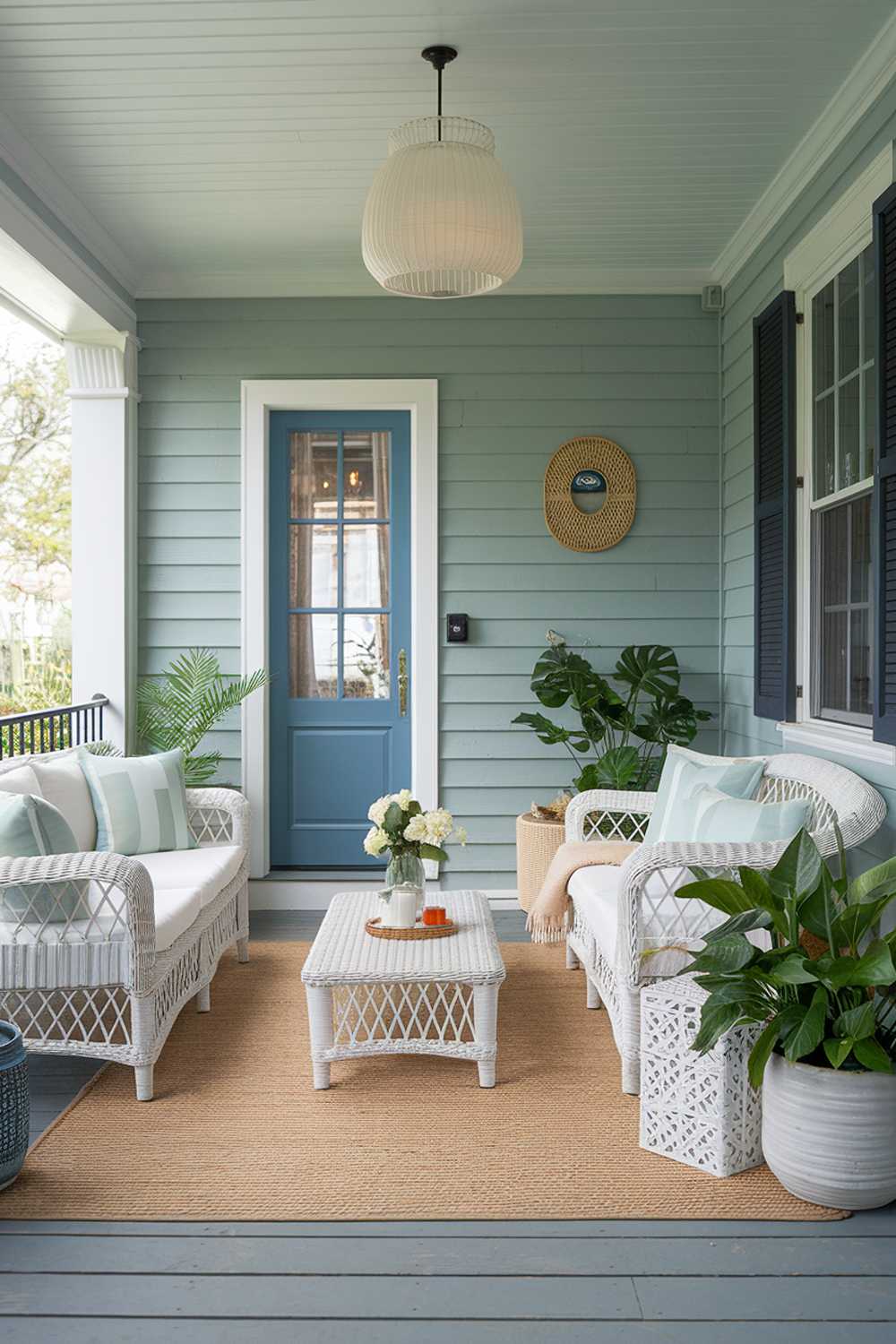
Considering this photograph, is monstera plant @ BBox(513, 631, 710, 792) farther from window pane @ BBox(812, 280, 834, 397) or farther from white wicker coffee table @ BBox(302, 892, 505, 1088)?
white wicker coffee table @ BBox(302, 892, 505, 1088)

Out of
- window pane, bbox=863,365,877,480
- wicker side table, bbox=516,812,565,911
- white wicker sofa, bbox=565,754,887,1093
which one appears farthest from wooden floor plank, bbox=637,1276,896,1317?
wicker side table, bbox=516,812,565,911

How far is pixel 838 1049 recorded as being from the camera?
225 cm

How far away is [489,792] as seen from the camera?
5199 mm

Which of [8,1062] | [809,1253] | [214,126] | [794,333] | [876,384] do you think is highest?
[214,126]

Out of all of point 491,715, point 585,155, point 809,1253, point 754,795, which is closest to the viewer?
point 809,1253

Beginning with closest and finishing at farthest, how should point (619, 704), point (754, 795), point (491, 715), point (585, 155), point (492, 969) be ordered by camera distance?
point (492, 969) < point (754, 795) < point (585, 155) < point (619, 704) < point (491, 715)

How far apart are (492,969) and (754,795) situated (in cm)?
111

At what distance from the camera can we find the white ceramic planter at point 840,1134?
2.28 meters

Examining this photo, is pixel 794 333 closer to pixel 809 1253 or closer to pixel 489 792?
pixel 489 792

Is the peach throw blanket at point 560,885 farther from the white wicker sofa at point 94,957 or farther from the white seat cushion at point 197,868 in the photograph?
the white wicker sofa at point 94,957

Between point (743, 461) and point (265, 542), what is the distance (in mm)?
2188

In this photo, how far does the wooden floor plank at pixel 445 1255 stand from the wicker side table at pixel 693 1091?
0.30 meters

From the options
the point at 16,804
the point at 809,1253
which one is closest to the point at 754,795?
the point at 809,1253


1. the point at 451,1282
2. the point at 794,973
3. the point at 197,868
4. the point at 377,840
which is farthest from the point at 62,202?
the point at 451,1282
